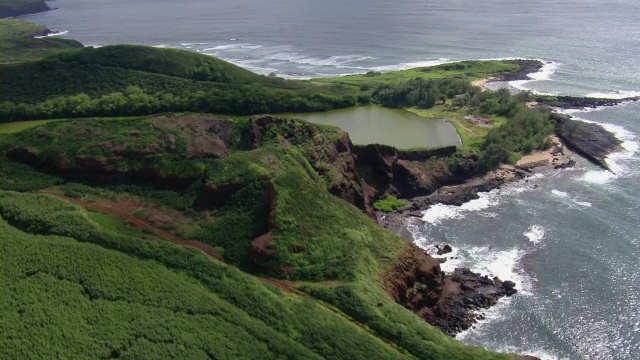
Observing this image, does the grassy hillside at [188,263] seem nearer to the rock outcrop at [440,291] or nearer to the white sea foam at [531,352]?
the rock outcrop at [440,291]

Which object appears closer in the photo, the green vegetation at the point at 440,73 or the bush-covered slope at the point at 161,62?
the bush-covered slope at the point at 161,62

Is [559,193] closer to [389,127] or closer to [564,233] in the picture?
[564,233]

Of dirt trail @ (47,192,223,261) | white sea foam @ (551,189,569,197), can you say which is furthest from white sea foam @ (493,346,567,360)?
white sea foam @ (551,189,569,197)

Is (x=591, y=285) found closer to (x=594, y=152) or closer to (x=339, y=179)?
(x=339, y=179)

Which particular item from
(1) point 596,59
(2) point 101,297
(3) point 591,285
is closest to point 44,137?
(2) point 101,297

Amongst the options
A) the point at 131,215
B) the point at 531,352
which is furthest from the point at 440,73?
the point at 131,215

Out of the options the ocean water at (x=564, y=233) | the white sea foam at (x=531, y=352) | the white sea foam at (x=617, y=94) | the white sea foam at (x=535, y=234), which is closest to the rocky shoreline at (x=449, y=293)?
the ocean water at (x=564, y=233)
